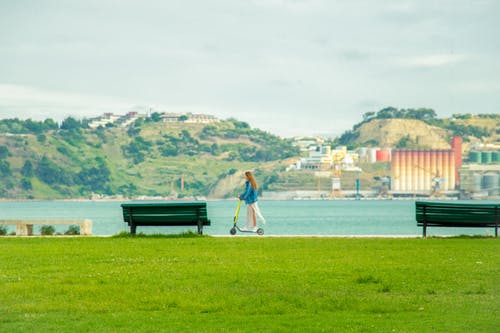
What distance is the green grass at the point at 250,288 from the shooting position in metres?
10.7

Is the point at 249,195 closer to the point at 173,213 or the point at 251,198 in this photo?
the point at 251,198

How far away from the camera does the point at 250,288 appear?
1312cm

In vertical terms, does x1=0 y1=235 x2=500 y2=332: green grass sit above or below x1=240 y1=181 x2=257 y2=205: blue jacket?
below

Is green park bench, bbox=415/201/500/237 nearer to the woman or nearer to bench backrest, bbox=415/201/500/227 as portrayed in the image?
bench backrest, bbox=415/201/500/227

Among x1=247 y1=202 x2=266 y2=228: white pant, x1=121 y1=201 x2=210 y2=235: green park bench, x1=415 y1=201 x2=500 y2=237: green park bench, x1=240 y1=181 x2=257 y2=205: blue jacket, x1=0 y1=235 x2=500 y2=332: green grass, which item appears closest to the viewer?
x1=0 y1=235 x2=500 y2=332: green grass

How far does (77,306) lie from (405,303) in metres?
4.03

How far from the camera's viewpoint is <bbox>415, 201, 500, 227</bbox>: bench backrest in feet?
74.7

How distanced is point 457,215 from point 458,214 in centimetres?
4

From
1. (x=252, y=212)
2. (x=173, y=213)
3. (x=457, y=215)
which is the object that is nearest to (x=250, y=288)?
A: (x=173, y=213)

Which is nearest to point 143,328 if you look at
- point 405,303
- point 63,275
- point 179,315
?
point 179,315

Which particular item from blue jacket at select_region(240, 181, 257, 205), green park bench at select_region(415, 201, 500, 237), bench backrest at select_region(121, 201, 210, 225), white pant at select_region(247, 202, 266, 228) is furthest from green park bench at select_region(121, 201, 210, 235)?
green park bench at select_region(415, 201, 500, 237)

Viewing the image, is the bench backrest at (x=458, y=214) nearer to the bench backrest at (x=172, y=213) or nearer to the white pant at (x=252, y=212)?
the white pant at (x=252, y=212)

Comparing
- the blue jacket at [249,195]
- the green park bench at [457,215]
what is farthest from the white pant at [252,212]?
the green park bench at [457,215]

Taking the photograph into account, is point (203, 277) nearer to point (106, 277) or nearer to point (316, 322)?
point (106, 277)
